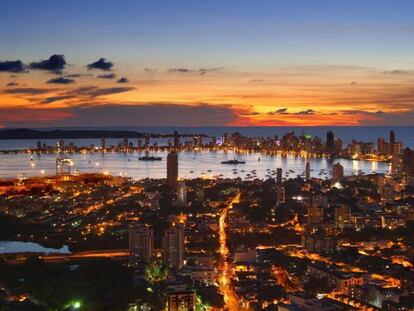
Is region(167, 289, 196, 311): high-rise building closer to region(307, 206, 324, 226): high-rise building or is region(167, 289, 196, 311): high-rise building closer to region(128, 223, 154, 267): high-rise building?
region(128, 223, 154, 267): high-rise building

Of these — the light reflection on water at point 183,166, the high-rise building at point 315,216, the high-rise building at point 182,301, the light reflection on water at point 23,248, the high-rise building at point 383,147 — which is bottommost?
the light reflection on water at point 23,248

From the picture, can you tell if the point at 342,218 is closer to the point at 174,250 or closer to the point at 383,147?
the point at 174,250

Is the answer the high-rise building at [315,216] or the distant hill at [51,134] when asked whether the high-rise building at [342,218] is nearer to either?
the high-rise building at [315,216]

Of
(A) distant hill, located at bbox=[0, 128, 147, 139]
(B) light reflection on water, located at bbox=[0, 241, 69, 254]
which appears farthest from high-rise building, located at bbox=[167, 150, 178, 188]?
(A) distant hill, located at bbox=[0, 128, 147, 139]

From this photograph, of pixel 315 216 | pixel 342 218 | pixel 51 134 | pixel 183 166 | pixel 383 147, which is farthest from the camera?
pixel 51 134

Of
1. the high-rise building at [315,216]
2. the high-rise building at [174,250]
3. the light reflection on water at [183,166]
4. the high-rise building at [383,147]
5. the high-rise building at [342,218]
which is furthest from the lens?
the high-rise building at [383,147]

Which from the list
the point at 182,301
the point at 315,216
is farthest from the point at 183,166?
the point at 182,301

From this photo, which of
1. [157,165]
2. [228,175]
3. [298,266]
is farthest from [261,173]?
[298,266]

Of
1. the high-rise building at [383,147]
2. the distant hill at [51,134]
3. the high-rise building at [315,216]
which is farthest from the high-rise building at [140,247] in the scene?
the distant hill at [51,134]
